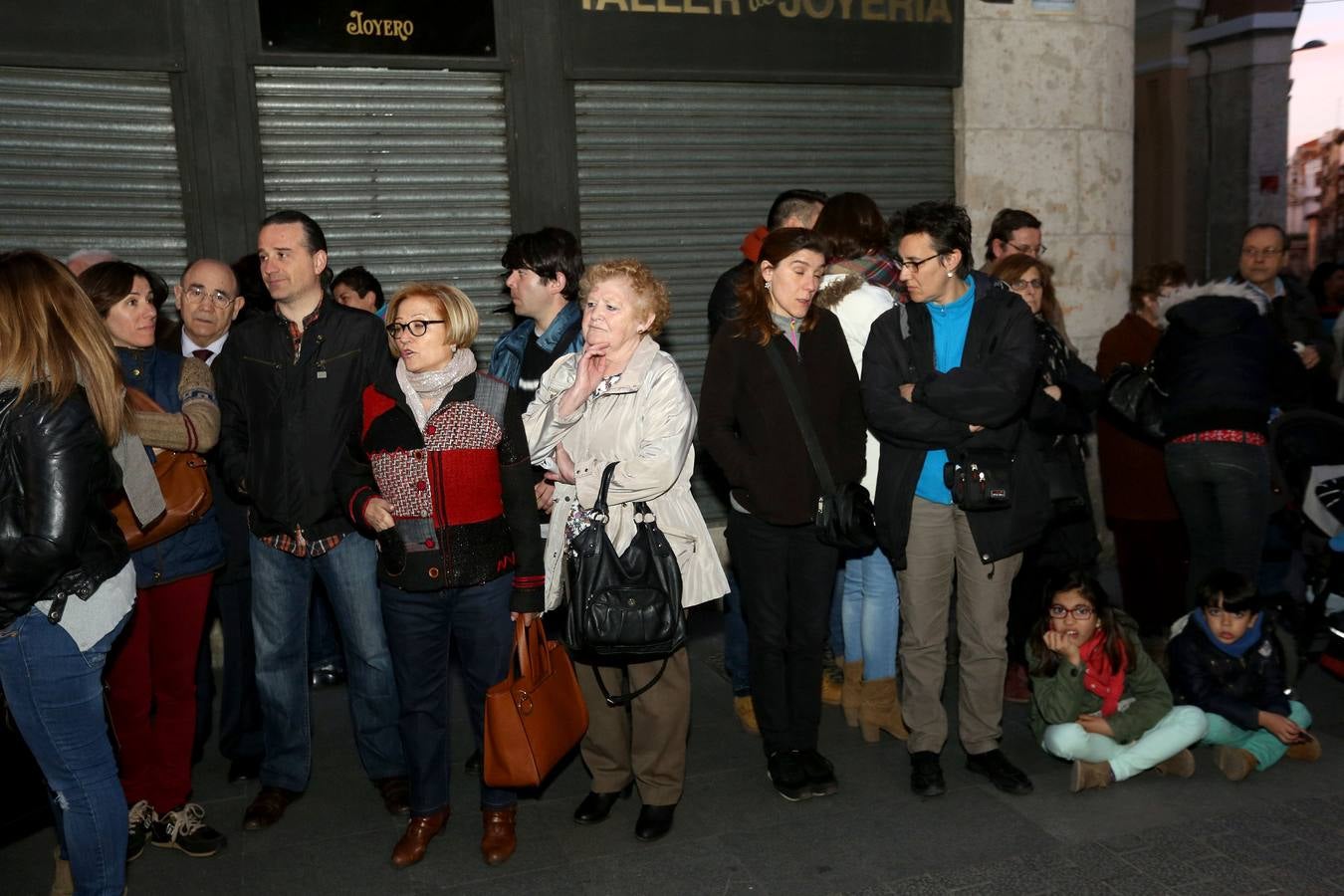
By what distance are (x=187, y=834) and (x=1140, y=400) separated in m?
4.61

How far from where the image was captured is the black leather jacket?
A: 10.5 feet

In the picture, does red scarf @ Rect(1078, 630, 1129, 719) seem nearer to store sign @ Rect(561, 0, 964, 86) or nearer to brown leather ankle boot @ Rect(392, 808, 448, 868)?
brown leather ankle boot @ Rect(392, 808, 448, 868)

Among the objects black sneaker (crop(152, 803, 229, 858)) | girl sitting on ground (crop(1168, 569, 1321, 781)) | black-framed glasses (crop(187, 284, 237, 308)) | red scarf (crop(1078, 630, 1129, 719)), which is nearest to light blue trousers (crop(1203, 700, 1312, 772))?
girl sitting on ground (crop(1168, 569, 1321, 781))

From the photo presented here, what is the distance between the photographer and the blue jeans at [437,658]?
422cm

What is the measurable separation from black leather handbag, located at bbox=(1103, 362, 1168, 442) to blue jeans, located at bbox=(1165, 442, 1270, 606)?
0.14 m

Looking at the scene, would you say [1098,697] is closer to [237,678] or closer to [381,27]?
[237,678]

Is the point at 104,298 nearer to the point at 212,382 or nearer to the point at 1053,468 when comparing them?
the point at 212,382

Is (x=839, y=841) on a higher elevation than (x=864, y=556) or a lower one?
lower

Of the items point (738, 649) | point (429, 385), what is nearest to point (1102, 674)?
point (738, 649)

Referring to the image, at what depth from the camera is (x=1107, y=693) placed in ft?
16.2

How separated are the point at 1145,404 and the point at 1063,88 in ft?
11.1

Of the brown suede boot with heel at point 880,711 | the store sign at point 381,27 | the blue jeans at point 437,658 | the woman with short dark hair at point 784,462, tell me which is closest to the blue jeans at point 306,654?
the blue jeans at point 437,658

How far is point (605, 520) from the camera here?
13.8 feet

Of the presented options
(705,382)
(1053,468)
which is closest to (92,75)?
(705,382)
